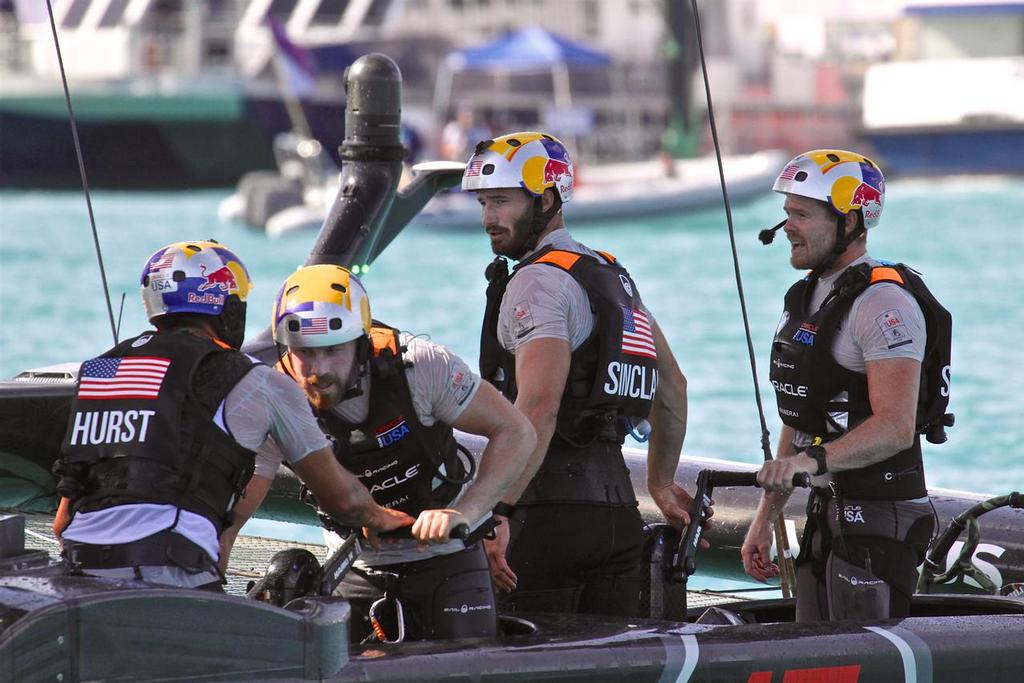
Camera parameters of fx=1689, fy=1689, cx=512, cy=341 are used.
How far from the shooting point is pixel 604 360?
4.17m

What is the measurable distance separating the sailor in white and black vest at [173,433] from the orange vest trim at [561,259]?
1028mm

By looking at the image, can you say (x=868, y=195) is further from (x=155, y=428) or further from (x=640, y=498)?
(x=640, y=498)

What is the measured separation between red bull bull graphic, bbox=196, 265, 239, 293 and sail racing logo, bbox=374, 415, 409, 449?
1.63 feet

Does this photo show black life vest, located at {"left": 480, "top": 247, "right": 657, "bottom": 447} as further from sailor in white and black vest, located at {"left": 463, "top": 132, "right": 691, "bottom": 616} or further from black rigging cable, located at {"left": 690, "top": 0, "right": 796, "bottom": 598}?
black rigging cable, located at {"left": 690, "top": 0, "right": 796, "bottom": 598}

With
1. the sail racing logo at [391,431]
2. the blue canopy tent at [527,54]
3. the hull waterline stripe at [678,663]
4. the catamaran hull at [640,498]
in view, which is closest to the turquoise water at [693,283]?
the blue canopy tent at [527,54]

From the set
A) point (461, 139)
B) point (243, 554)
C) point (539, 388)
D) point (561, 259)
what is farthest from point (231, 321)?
point (461, 139)

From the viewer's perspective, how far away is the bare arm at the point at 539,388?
13.2 feet

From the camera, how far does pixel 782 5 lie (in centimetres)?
5231

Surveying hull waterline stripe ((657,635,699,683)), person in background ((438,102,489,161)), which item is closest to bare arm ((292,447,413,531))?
hull waterline stripe ((657,635,699,683))

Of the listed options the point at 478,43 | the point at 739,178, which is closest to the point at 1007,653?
the point at 739,178

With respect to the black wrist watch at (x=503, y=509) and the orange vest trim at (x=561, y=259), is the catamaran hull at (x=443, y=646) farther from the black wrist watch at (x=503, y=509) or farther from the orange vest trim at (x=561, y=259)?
the orange vest trim at (x=561, y=259)

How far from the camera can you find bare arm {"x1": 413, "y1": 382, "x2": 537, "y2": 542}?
12.2ft

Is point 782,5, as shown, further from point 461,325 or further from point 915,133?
point 461,325

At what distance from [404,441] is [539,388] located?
46cm
